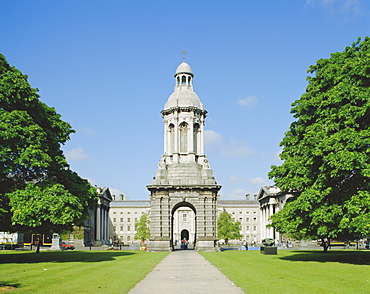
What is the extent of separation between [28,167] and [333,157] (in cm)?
2027

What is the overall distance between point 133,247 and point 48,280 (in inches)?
1926

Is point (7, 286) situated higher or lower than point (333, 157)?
lower

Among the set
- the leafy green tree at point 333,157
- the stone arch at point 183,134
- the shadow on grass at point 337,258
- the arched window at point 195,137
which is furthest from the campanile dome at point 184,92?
the leafy green tree at point 333,157

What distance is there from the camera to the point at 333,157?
2755 cm

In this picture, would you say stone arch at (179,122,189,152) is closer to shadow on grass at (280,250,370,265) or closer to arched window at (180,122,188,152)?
arched window at (180,122,188,152)

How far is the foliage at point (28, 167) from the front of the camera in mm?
30719

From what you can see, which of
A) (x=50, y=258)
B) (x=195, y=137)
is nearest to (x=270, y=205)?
(x=195, y=137)

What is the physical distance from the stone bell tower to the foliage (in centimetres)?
1962

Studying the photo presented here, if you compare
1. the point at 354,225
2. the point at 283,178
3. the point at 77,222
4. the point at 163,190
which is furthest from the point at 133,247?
the point at 354,225

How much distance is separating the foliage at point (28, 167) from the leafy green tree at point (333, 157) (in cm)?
1551

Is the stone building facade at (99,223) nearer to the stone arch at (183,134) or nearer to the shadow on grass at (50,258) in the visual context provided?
the stone arch at (183,134)

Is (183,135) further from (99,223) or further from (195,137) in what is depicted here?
(99,223)

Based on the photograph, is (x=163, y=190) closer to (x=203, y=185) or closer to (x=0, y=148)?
(x=203, y=185)

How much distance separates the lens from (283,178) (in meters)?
32.4
